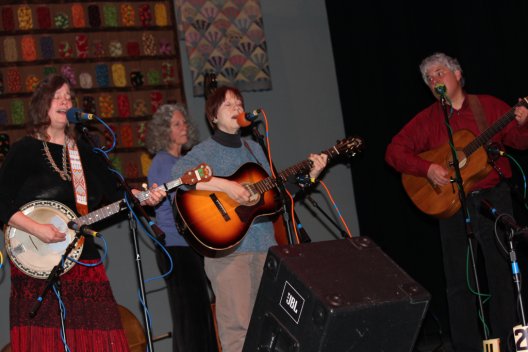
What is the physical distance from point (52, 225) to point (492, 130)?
2.46 metres

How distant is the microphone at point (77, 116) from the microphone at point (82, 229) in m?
0.50

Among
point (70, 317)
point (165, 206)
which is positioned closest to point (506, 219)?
point (70, 317)

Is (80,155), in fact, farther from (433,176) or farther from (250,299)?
(433,176)

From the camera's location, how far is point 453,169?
14.7 ft

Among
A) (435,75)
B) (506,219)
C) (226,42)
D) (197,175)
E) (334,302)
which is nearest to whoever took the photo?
(334,302)

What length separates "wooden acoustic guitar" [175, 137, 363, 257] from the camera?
3.81 m

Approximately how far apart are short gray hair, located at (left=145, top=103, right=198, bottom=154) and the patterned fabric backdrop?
1026 millimetres

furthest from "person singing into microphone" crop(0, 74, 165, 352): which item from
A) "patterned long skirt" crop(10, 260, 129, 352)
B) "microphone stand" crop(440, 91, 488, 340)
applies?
"microphone stand" crop(440, 91, 488, 340)

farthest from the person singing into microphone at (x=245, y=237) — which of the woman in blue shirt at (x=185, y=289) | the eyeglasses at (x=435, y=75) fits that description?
the eyeglasses at (x=435, y=75)

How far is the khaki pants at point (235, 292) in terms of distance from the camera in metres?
3.67

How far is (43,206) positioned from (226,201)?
36.7 inches

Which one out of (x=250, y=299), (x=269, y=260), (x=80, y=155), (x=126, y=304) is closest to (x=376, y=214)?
(x=126, y=304)

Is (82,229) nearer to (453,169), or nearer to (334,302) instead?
(334,302)

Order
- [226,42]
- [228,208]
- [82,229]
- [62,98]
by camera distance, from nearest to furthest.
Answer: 1. [82,229]
2. [62,98]
3. [228,208]
4. [226,42]
